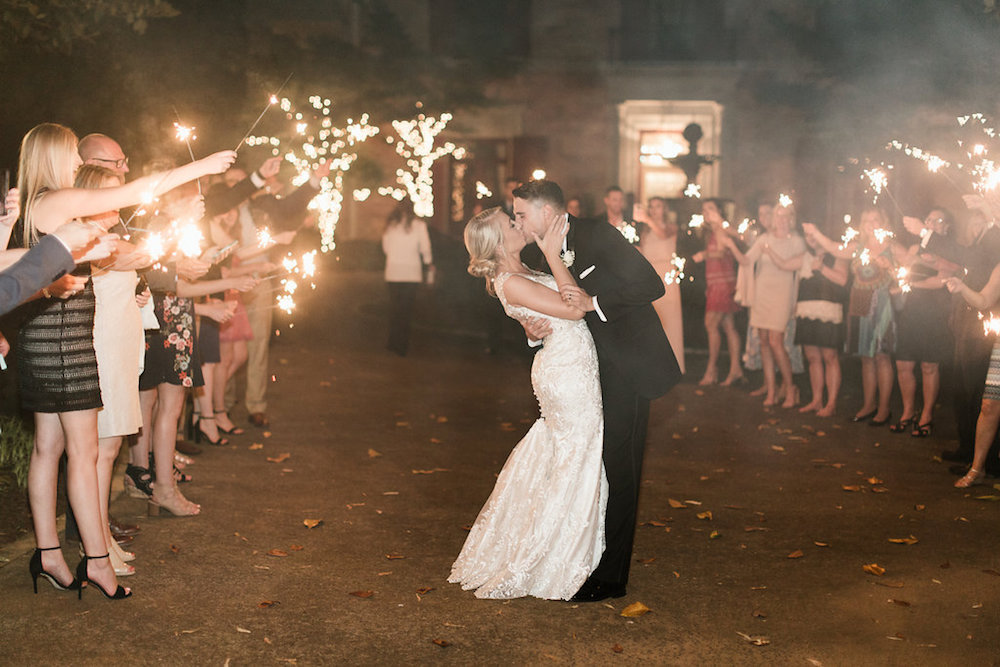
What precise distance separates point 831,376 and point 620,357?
582 centimetres

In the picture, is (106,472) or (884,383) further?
(884,383)

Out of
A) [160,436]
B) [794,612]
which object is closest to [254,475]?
[160,436]

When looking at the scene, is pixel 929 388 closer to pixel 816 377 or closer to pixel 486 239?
pixel 816 377

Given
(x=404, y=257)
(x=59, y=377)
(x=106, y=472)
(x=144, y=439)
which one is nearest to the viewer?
(x=59, y=377)

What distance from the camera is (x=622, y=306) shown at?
17.0 feet

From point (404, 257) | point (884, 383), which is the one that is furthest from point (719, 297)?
point (404, 257)

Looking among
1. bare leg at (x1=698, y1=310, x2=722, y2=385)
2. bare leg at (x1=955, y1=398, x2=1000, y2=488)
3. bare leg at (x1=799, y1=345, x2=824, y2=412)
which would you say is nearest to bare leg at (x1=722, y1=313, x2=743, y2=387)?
bare leg at (x1=698, y1=310, x2=722, y2=385)

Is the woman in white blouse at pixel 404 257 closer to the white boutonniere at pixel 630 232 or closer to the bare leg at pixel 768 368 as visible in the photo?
the white boutonniere at pixel 630 232

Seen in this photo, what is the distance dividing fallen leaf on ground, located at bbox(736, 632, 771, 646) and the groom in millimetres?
697

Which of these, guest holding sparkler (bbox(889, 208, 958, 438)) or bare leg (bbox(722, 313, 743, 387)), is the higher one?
guest holding sparkler (bbox(889, 208, 958, 438))

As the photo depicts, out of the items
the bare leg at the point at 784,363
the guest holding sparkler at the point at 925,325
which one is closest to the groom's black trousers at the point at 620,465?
the guest holding sparkler at the point at 925,325

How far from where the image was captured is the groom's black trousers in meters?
5.16

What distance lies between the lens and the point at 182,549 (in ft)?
19.1

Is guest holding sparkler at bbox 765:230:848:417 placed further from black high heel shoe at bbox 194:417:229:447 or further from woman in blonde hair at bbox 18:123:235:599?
woman in blonde hair at bbox 18:123:235:599
